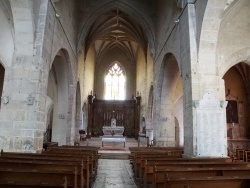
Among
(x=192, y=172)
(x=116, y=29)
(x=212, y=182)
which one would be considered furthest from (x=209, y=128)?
(x=116, y=29)

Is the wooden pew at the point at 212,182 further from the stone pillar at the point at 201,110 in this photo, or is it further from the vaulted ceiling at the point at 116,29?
the vaulted ceiling at the point at 116,29

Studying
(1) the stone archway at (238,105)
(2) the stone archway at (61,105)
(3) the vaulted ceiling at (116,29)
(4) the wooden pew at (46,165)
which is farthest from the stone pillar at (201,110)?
(3) the vaulted ceiling at (116,29)

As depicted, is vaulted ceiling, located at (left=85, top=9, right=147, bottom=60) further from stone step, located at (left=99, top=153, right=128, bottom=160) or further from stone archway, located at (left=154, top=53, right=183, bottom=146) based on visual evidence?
stone step, located at (left=99, top=153, right=128, bottom=160)

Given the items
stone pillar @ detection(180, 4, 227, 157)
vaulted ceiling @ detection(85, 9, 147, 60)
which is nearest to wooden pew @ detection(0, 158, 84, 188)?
stone pillar @ detection(180, 4, 227, 157)

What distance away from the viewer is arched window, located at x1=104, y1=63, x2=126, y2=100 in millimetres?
25484

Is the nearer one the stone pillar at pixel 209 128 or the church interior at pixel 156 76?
the church interior at pixel 156 76

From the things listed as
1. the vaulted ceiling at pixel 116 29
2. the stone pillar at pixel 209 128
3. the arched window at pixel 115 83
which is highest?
the vaulted ceiling at pixel 116 29

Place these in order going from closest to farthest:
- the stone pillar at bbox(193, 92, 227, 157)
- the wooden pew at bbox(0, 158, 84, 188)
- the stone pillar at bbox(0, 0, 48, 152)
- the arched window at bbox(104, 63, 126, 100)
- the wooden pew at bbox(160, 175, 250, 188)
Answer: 1. the wooden pew at bbox(160, 175, 250, 188)
2. the wooden pew at bbox(0, 158, 84, 188)
3. the stone pillar at bbox(0, 0, 48, 152)
4. the stone pillar at bbox(193, 92, 227, 157)
5. the arched window at bbox(104, 63, 126, 100)

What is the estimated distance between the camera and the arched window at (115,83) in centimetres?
2548

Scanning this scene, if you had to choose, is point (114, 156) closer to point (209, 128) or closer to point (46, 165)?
point (209, 128)

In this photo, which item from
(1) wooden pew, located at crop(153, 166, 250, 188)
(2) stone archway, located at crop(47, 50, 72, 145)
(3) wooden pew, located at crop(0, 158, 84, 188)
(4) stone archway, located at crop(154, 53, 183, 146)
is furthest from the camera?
(4) stone archway, located at crop(154, 53, 183, 146)

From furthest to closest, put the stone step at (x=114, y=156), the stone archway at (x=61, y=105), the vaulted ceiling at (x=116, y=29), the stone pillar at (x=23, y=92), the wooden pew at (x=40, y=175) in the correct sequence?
the vaulted ceiling at (x=116, y=29) → the stone archway at (x=61, y=105) → the stone step at (x=114, y=156) → the stone pillar at (x=23, y=92) → the wooden pew at (x=40, y=175)

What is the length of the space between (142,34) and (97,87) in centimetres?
930

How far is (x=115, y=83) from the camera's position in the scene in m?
25.8
